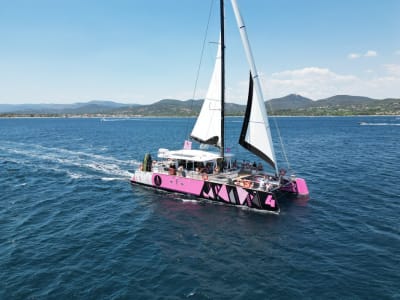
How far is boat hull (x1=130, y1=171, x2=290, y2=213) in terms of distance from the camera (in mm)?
23625

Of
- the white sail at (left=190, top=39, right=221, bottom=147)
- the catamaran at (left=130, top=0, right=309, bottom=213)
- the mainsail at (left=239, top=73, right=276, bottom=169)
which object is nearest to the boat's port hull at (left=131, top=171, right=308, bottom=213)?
the catamaran at (left=130, top=0, right=309, bottom=213)

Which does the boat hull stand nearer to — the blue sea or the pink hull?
the pink hull

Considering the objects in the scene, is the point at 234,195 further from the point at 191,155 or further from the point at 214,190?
the point at 191,155

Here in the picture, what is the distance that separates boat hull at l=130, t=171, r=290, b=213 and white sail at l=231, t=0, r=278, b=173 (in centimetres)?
337

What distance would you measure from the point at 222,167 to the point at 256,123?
5650 mm

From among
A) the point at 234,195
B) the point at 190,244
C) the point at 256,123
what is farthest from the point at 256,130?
the point at 190,244

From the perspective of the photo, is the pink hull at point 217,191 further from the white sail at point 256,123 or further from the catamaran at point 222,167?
the white sail at point 256,123

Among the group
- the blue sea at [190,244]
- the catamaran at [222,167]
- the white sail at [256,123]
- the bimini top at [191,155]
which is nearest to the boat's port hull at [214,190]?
the catamaran at [222,167]

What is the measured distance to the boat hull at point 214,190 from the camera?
23625 millimetres

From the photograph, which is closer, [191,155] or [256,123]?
[256,123]

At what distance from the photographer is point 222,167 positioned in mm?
28312

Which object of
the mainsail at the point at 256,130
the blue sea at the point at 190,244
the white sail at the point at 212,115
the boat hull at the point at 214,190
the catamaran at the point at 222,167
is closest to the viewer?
the blue sea at the point at 190,244

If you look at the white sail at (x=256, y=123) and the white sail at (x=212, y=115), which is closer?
the white sail at (x=256, y=123)

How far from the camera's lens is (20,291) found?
13.5 metres
